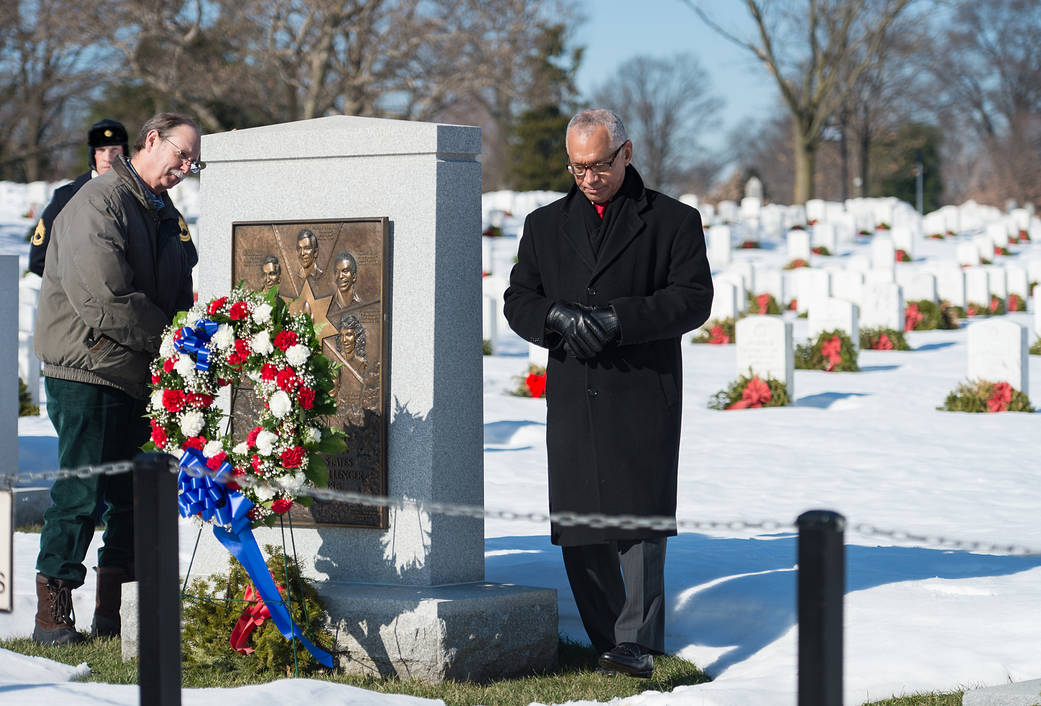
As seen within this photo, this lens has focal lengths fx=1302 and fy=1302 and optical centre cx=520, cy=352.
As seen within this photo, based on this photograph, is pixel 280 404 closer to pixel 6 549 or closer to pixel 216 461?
pixel 216 461

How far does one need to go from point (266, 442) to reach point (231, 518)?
10.8 inches

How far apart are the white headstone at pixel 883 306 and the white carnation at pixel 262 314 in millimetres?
13312

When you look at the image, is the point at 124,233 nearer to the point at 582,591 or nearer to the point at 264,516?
the point at 264,516

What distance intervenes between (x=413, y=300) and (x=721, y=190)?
1647 inches

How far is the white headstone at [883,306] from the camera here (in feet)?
54.4

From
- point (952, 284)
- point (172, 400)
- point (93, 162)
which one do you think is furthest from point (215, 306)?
point (952, 284)

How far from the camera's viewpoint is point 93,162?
6.48 m

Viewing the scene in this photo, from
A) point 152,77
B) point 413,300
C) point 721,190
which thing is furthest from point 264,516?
point 721,190

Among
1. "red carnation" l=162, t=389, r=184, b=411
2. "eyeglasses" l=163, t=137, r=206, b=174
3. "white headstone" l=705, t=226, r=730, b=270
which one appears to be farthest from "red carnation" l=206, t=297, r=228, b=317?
"white headstone" l=705, t=226, r=730, b=270

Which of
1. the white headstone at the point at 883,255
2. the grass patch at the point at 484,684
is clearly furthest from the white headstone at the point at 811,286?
the grass patch at the point at 484,684

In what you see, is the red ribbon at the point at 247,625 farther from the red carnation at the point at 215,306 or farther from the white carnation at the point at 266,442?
the red carnation at the point at 215,306

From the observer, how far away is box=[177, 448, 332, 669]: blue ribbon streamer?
420 cm

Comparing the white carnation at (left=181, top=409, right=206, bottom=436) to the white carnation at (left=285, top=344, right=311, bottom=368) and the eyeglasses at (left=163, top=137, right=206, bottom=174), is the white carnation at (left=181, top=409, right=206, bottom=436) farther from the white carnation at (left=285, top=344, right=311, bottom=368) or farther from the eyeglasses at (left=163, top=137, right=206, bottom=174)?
the eyeglasses at (left=163, top=137, right=206, bottom=174)

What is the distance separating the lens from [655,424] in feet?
14.6
